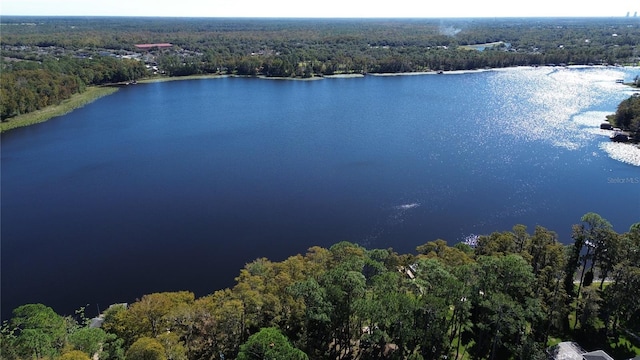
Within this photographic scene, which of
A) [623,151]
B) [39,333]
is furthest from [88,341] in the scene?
[623,151]

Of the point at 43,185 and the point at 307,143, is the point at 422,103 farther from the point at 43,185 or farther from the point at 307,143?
the point at 43,185

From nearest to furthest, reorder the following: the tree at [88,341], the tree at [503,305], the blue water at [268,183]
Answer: the tree at [88,341] < the tree at [503,305] < the blue water at [268,183]

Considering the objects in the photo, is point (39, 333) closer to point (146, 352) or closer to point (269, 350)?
point (146, 352)

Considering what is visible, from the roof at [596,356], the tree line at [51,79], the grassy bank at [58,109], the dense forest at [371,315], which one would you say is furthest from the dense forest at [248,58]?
the roof at [596,356]

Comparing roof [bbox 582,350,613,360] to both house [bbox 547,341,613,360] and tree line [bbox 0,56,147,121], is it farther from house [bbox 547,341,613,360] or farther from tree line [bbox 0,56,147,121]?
tree line [bbox 0,56,147,121]

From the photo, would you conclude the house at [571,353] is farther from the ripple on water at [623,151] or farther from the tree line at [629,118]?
the tree line at [629,118]

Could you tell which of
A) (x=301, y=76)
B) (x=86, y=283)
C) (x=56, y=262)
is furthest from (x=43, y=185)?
(x=301, y=76)
